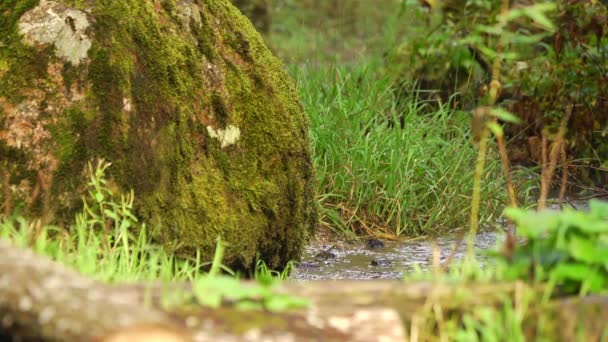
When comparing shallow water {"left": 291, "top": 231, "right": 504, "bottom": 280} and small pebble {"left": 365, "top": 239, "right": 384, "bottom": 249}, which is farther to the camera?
small pebble {"left": 365, "top": 239, "right": 384, "bottom": 249}

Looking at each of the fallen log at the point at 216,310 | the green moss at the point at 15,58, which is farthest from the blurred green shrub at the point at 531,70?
the fallen log at the point at 216,310

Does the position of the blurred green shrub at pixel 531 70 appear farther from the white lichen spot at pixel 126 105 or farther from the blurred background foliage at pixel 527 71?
the white lichen spot at pixel 126 105

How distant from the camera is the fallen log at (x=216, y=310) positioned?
90.9 inches

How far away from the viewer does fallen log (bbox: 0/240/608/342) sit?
2309 mm

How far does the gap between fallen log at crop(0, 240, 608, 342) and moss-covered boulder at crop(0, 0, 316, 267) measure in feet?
5.34

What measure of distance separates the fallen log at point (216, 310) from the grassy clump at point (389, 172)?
4.03m

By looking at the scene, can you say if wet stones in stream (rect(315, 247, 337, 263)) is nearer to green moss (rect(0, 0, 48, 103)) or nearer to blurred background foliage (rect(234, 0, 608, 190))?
blurred background foliage (rect(234, 0, 608, 190))

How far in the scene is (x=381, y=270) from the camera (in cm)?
589

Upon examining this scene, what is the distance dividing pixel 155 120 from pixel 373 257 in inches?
88.2

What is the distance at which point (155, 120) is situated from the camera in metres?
4.42

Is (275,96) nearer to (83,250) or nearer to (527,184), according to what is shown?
(83,250)

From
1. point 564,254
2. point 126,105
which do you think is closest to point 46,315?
point 564,254

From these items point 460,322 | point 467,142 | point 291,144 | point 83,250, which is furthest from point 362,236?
point 460,322

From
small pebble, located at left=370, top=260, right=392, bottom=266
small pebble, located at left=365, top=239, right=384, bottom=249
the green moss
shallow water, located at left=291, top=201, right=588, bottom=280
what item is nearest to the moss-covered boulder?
the green moss
